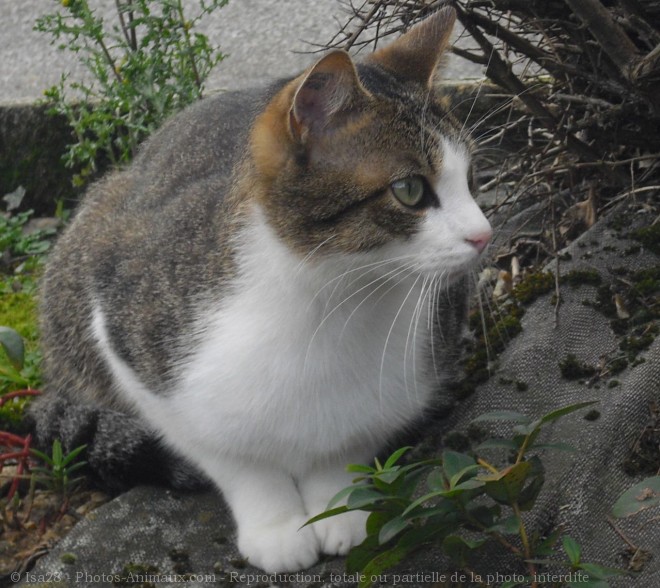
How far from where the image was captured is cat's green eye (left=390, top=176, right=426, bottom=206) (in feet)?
6.32

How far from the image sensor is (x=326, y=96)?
1909mm

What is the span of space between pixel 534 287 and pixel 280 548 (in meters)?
1.01

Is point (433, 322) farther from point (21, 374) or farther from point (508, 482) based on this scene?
point (21, 374)

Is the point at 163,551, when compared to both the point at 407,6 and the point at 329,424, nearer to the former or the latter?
the point at 329,424

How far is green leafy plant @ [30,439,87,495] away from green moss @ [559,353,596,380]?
1.19m

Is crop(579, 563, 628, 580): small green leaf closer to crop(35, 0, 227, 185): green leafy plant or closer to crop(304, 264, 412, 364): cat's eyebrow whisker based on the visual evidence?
crop(304, 264, 412, 364): cat's eyebrow whisker

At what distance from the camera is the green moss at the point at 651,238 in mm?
2593

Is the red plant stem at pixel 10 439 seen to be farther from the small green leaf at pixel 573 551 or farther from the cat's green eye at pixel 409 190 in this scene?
the small green leaf at pixel 573 551

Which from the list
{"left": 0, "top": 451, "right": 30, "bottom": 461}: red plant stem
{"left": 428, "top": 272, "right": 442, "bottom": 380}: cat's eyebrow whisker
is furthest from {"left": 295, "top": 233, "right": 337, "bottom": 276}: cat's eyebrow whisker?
{"left": 0, "top": 451, "right": 30, "bottom": 461}: red plant stem

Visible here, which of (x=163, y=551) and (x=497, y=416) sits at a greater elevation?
(x=497, y=416)

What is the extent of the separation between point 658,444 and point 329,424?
2.25 feet

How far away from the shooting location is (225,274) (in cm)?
216

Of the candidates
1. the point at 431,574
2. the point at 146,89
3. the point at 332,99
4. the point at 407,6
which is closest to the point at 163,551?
the point at 431,574

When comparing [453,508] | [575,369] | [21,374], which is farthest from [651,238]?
[21,374]
